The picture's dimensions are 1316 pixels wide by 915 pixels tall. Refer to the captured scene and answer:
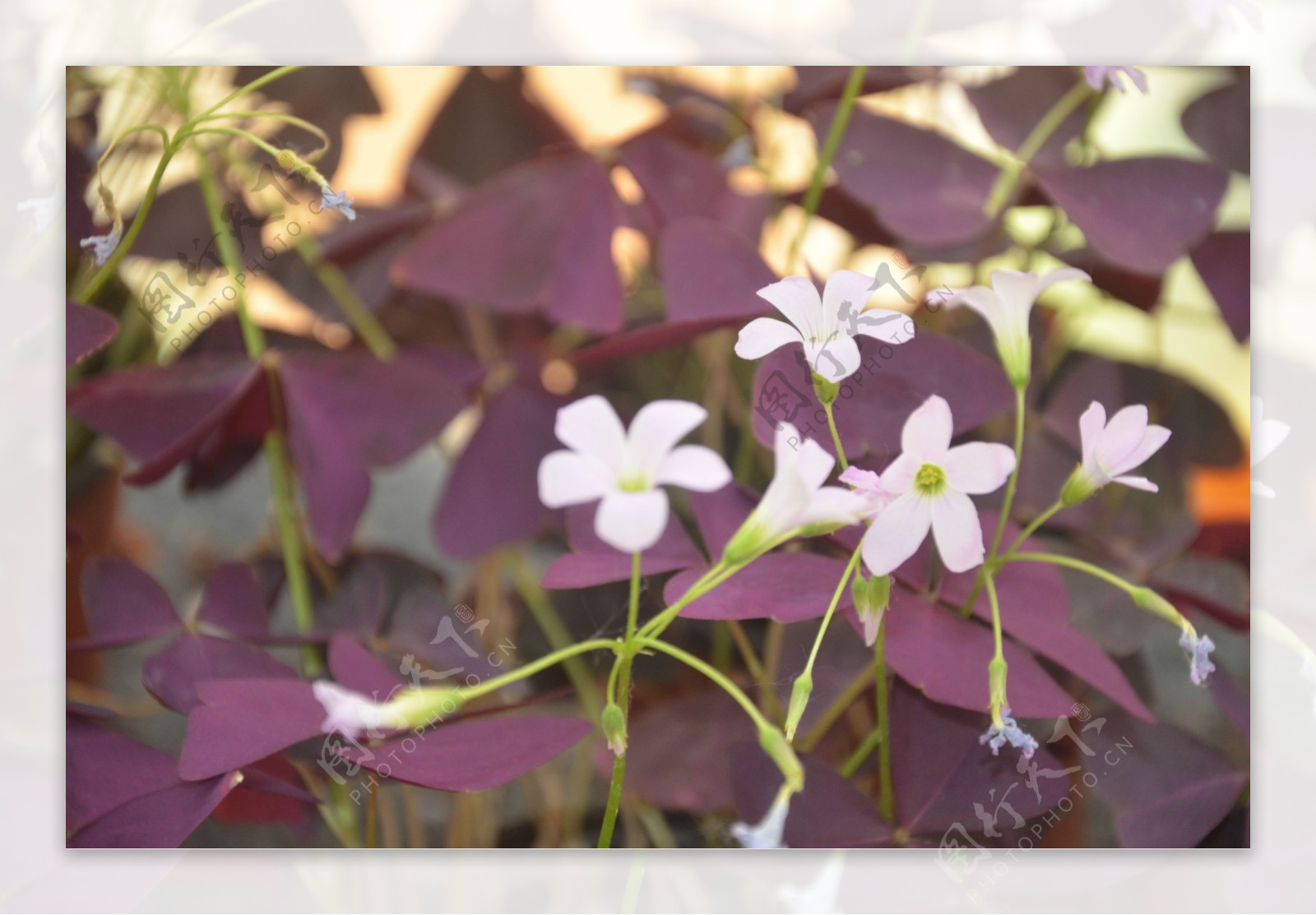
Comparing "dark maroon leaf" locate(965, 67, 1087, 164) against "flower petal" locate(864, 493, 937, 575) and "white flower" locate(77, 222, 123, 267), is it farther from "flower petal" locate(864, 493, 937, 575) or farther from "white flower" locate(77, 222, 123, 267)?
"white flower" locate(77, 222, 123, 267)

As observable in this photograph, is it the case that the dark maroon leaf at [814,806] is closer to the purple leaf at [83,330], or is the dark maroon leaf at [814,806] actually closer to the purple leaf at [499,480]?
the purple leaf at [499,480]

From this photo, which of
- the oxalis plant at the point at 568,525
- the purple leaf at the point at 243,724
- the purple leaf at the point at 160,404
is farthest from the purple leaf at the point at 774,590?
the purple leaf at the point at 160,404

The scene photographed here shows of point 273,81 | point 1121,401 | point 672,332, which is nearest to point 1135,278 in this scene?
point 1121,401

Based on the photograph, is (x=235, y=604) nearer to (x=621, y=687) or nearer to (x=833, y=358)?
(x=621, y=687)

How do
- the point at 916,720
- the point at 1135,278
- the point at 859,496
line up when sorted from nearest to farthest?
the point at 859,496 → the point at 916,720 → the point at 1135,278

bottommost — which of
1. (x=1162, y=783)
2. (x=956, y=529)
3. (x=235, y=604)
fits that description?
(x=1162, y=783)

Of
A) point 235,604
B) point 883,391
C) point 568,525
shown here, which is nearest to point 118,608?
point 235,604

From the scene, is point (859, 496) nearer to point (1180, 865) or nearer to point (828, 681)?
point (828, 681)
